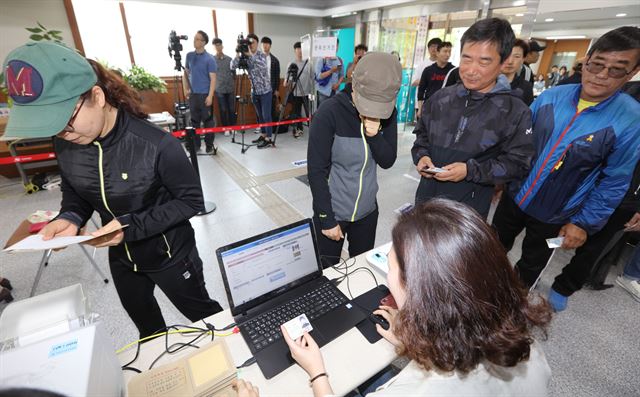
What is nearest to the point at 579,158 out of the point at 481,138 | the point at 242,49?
the point at 481,138

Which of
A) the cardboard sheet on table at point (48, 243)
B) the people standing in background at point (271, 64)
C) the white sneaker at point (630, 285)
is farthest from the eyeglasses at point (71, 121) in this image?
the people standing in background at point (271, 64)

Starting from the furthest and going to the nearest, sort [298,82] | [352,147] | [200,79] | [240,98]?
[298,82] → [240,98] → [200,79] → [352,147]

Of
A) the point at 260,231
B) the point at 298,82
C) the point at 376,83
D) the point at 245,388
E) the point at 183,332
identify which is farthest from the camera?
the point at 298,82

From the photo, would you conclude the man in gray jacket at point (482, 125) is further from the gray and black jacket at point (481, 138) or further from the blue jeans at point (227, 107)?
the blue jeans at point (227, 107)

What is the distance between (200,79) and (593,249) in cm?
500

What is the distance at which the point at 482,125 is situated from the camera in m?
1.32

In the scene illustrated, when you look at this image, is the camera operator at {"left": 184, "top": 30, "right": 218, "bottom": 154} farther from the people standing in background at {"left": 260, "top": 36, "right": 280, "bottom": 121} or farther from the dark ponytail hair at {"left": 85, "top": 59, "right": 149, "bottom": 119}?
the dark ponytail hair at {"left": 85, "top": 59, "right": 149, "bottom": 119}

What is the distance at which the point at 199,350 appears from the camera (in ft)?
2.67

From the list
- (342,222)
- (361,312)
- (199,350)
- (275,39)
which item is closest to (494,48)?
(342,222)

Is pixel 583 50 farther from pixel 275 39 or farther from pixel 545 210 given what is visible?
pixel 545 210

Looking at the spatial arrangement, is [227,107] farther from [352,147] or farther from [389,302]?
[389,302]

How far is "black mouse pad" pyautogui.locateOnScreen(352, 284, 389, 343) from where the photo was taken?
3.02ft

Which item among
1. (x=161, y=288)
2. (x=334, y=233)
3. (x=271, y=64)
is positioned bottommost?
(x=161, y=288)

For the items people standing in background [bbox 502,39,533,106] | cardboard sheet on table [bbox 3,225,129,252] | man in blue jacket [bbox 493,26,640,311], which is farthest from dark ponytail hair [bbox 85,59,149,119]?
people standing in background [bbox 502,39,533,106]
